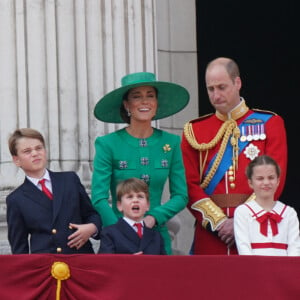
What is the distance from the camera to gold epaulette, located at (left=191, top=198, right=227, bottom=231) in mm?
7996

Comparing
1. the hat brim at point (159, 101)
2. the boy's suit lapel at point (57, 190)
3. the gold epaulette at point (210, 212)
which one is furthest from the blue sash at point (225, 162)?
the boy's suit lapel at point (57, 190)

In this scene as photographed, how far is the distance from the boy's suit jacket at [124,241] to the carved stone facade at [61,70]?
51.8 inches

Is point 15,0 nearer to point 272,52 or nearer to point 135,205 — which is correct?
point 135,205

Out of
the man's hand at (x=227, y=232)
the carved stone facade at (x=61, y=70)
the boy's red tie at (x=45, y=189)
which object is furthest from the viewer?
the carved stone facade at (x=61, y=70)

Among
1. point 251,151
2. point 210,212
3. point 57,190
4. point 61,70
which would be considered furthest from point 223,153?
point 61,70

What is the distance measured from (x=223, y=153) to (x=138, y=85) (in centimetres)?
64

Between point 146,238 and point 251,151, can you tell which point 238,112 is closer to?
point 251,151

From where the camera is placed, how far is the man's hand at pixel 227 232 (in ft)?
26.0

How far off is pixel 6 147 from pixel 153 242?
1670 mm

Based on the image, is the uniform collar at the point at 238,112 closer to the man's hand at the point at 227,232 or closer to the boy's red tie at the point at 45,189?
the man's hand at the point at 227,232

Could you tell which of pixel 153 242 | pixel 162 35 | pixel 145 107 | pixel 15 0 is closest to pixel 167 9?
pixel 162 35

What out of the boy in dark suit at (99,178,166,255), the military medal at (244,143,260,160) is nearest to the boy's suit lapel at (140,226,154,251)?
the boy in dark suit at (99,178,166,255)

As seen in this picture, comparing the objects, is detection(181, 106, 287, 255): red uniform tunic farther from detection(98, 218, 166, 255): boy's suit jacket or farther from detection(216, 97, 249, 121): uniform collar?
detection(98, 218, 166, 255): boy's suit jacket

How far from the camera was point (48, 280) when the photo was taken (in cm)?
704
